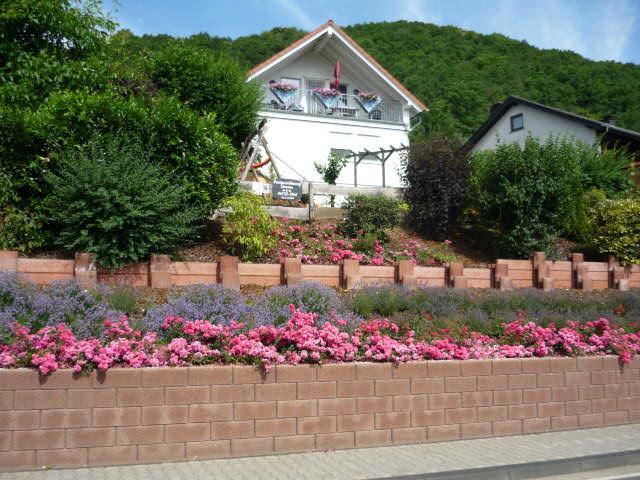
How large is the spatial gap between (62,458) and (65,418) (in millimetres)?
392

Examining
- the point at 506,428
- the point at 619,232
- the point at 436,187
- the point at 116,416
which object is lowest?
the point at 506,428

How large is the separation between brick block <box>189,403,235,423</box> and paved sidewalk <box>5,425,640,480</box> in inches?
17.7

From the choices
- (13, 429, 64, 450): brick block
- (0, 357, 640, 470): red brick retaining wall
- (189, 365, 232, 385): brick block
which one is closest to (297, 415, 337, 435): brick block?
(0, 357, 640, 470): red brick retaining wall

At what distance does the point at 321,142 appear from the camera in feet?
85.4

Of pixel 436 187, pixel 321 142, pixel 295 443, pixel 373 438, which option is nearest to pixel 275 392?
pixel 295 443

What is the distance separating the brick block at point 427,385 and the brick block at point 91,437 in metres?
3.61

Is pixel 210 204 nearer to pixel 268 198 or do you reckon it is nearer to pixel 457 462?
pixel 268 198

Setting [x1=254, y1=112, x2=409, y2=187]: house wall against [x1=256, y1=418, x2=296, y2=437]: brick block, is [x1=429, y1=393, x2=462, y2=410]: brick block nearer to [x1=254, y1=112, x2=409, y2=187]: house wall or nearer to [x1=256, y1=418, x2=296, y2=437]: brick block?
[x1=256, y1=418, x2=296, y2=437]: brick block

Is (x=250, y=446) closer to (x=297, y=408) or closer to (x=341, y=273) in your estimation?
(x=297, y=408)

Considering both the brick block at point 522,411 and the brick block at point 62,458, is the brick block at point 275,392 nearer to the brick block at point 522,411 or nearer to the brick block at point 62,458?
the brick block at point 62,458

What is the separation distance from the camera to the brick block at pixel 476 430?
8.11 m

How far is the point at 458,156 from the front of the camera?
1564cm

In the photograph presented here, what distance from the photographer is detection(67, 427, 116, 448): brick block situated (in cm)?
641

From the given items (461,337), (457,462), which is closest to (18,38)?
(461,337)
